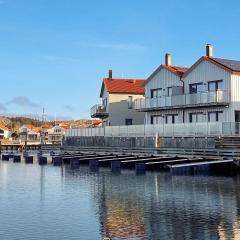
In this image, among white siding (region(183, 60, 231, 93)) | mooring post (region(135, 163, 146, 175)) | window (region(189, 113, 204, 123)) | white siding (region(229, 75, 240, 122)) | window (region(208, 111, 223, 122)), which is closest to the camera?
mooring post (region(135, 163, 146, 175))

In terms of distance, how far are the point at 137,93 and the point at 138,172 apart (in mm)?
28020

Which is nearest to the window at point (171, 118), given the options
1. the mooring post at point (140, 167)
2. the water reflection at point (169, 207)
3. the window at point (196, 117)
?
the window at point (196, 117)

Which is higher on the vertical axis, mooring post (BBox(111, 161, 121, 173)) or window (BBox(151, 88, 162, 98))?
window (BBox(151, 88, 162, 98))

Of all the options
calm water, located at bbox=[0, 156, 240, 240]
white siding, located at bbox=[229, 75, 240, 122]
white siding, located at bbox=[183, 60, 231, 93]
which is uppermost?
white siding, located at bbox=[183, 60, 231, 93]

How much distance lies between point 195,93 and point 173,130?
6454mm

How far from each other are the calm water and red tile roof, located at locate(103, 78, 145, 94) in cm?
3078

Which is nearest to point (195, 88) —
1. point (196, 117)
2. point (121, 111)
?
point (196, 117)

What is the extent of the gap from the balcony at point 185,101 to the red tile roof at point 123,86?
26.5 ft

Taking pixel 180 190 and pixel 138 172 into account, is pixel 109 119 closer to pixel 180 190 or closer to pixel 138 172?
pixel 138 172

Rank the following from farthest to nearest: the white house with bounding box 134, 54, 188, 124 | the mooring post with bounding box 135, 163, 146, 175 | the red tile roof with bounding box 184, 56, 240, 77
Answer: the white house with bounding box 134, 54, 188, 124 < the red tile roof with bounding box 184, 56, 240, 77 < the mooring post with bounding box 135, 163, 146, 175

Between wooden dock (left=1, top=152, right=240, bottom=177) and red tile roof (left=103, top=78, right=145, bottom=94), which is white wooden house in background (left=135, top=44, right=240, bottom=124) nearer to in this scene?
wooden dock (left=1, top=152, right=240, bottom=177)

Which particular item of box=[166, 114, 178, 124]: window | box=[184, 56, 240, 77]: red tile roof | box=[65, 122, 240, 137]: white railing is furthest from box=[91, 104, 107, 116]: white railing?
box=[184, 56, 240, 77]: red tile roof

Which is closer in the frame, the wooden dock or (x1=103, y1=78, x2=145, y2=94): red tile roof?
the wooden dock

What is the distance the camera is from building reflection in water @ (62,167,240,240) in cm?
1933
